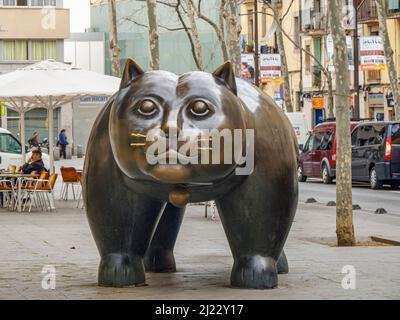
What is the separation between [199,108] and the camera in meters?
10.3

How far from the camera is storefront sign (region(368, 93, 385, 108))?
199 feet

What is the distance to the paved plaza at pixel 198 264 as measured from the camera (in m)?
10.8

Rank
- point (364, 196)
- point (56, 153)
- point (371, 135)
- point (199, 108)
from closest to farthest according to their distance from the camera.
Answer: point (199, 108) < point (364, 196) < point (371, 135) < point (56, 153)

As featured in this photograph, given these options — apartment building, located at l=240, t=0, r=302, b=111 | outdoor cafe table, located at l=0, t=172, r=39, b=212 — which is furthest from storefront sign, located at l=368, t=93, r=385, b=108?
outdoor cafe table, located at l=0, t=172, r=39, b=212

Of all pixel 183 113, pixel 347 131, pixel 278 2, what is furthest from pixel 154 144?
pixel 278 2

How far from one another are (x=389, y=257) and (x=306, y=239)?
11.7 feet

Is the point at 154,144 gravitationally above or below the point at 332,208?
above

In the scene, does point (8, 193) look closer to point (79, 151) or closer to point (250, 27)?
point (79, 151)

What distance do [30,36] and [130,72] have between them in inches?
2425

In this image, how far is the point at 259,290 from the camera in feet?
35.8

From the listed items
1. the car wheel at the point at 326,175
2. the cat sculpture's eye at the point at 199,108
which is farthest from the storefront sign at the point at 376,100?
the cat sculpture's eye at the point at 199,108

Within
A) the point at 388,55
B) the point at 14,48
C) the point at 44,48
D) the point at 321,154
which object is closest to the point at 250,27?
the point at 44,48

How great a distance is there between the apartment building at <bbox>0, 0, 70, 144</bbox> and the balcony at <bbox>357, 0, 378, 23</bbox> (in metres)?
18.3
